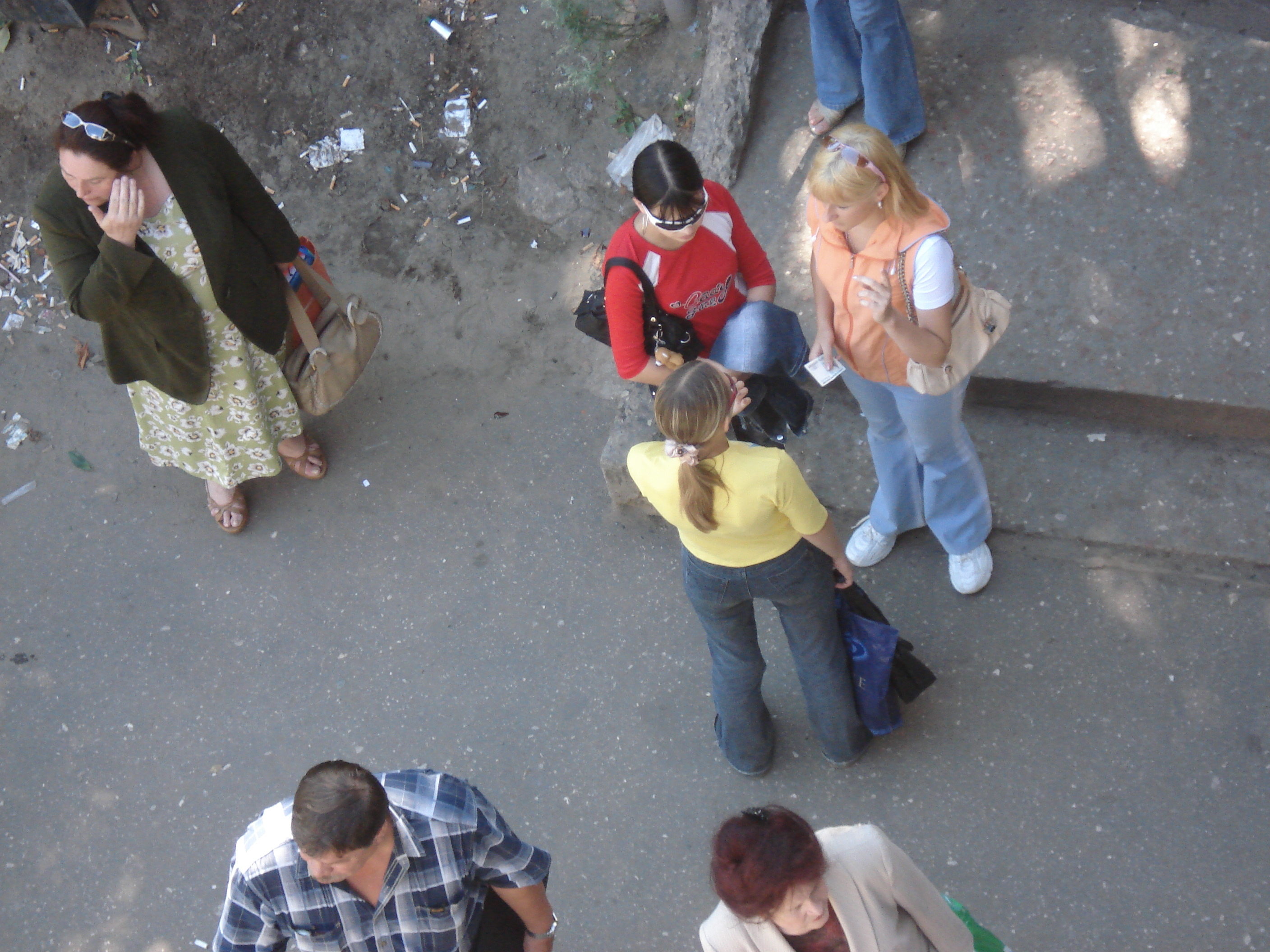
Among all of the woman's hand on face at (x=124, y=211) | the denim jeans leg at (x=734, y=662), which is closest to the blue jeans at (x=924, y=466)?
the denim jeans leg at (x=734, y=662)

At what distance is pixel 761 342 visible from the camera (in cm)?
315

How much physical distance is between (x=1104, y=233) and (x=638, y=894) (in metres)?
3.09

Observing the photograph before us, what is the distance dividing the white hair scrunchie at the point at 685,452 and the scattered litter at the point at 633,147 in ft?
8.94

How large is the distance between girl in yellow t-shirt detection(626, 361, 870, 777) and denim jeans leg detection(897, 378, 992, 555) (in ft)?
1.59

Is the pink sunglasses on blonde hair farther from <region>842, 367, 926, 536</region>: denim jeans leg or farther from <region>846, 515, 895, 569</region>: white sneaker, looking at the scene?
<region>846, 515, 895, 569</region>: white sneaker

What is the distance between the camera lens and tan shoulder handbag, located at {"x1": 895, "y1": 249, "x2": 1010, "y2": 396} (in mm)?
2875

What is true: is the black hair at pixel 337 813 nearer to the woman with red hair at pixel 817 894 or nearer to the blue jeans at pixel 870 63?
the woman with red hair at pixel 817 894

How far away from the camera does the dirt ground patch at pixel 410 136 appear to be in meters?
5.01

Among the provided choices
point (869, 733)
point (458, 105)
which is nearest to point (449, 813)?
point (869, 733)

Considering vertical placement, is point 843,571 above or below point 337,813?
below

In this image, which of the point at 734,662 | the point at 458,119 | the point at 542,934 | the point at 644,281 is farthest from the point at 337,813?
the point at 458,119

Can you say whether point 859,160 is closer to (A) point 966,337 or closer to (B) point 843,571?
(A) point 966,337

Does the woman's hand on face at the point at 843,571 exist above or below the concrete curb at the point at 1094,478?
above

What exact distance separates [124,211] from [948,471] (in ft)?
9.33
